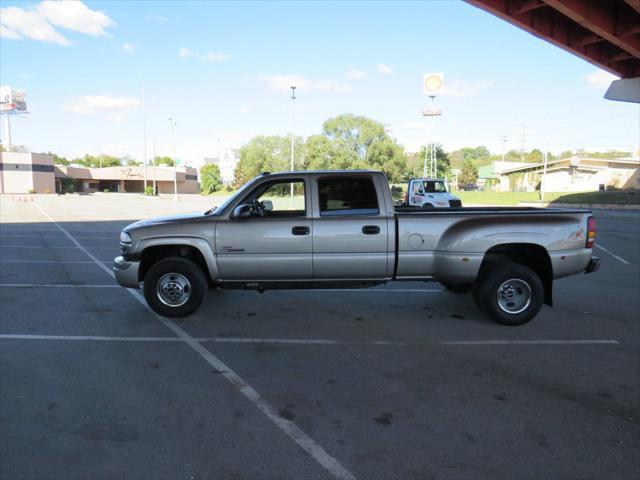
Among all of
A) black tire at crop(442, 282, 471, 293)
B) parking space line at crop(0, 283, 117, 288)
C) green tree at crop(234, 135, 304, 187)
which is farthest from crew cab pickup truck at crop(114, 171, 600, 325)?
green tree at crop(234, 135, 304, 187)

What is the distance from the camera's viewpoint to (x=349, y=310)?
6.64m

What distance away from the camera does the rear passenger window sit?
19.5 feet

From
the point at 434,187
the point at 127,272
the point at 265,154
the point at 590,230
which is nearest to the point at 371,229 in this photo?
the point at 590,230

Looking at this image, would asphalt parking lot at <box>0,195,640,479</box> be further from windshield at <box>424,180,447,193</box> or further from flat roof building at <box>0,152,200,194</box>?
flat roof building at <box>0,152,200,194</box>

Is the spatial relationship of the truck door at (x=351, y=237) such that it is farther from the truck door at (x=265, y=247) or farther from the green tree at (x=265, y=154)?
the green tree at (x=265, y=154)

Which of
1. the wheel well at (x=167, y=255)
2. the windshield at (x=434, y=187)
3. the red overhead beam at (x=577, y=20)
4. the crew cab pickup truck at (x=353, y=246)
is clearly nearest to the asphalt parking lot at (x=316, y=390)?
the crew cab pickup truck at (x=353, y=246)

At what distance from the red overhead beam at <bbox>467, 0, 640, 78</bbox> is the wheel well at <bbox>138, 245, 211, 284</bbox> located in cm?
1021

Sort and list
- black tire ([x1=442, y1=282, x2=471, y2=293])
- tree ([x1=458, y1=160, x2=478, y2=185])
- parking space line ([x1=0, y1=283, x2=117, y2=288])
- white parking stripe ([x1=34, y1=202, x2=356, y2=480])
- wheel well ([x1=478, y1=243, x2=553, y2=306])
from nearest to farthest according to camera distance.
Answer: white parking stripe ([x1=34, y1=202, x2=356, y2=480]) < wheel well ([x1=478, y1=243, x2=553, y2=306]) < black tire ([x1=442, y1=282, x2=471, y2=293]) < parking space line ([x1=0, y1=283, x2=117, y2=288]) < tree ([x1=458, y1=160, x2=478, y2=185])

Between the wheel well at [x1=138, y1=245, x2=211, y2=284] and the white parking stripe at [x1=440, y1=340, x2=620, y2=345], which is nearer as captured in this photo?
the white parking stripe at [x1=440, y1=340, x2=620, y2=345]

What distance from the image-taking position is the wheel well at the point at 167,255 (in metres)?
6.09

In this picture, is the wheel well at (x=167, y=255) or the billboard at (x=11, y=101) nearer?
the wheel well at (x=167, y=255)

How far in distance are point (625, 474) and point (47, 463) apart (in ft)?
12.3

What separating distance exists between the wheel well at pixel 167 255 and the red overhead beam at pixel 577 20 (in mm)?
10210

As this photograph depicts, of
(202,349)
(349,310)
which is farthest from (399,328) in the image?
(202,349)
